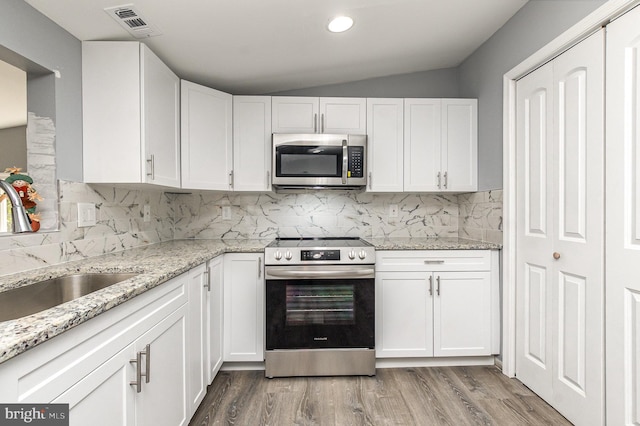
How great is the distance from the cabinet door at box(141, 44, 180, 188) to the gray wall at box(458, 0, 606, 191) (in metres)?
2.31

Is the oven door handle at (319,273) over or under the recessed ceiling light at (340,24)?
under

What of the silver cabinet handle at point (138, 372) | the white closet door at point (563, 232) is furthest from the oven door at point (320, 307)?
the silver cabinet handle at point (138, 372)

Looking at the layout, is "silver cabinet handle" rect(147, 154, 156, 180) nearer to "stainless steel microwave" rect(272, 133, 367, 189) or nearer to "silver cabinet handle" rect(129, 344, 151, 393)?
"stainless steel microwave" rect(272, 133, 367, 189)

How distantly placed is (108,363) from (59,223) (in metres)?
1.04

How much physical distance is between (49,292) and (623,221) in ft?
8.35

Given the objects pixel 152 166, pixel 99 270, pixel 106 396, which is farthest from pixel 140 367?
pixel 152 166

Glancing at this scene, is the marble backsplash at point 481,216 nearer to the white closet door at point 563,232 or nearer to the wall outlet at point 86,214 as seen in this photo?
the white closet door at point 563,232

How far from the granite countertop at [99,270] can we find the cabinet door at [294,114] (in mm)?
1006

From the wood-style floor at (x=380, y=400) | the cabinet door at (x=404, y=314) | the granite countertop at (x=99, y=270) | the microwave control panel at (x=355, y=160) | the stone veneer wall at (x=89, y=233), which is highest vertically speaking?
the microwave control panel at (x=355, y=160)

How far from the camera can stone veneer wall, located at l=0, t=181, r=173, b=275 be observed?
1.46m

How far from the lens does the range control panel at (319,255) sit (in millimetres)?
2307

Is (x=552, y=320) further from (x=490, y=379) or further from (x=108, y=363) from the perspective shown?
Answer: (x=108, y=363)

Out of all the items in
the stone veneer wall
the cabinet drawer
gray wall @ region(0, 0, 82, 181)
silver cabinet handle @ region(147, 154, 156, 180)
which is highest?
gray wall @ region(0, 0, 82, 181)

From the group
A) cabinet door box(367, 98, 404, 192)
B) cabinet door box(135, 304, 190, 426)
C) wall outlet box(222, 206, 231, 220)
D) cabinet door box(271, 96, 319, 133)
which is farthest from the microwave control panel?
cabinet door box(135, 304, 190, 426)
